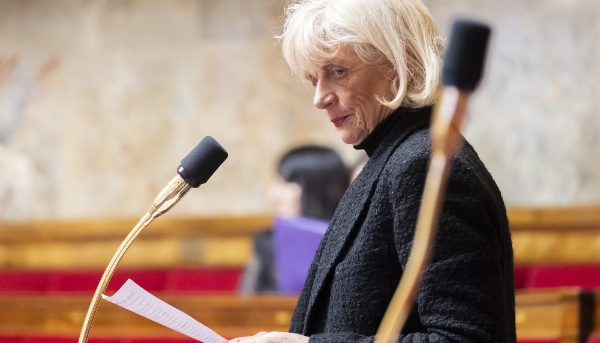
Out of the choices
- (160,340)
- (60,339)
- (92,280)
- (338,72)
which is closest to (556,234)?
(160,340)

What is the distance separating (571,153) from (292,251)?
6.01 feet

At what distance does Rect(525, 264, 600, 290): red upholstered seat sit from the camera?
3.64 meters

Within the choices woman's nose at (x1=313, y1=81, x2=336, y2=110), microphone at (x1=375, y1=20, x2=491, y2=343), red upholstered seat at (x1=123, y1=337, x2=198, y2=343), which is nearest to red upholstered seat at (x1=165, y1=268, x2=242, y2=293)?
red upholstered seat at (x1=123, y1=337, x2=198, y2=343)

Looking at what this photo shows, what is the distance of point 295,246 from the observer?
292cm

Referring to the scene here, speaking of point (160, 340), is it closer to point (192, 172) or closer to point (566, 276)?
point (192, 172)

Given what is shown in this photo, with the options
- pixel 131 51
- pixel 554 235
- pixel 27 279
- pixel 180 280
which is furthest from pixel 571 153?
pixel 27 279

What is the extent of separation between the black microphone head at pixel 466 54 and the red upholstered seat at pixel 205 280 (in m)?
3.74

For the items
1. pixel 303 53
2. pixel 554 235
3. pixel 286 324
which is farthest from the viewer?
pixel 554 235

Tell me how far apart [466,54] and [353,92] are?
656mm

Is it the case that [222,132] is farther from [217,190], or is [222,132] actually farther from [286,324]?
[286,324]

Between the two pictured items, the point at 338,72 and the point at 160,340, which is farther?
the point at 160,340

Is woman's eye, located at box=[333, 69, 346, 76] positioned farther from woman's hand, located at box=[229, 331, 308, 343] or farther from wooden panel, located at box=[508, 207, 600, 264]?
wooden panel, located at box=[508, 207, 600, 264]

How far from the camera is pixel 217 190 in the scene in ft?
15.2

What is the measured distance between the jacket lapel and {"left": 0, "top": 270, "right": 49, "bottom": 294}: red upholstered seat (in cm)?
375
